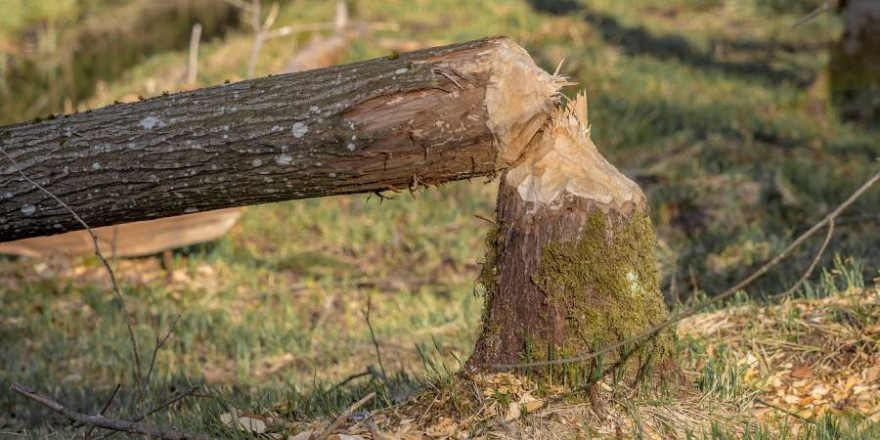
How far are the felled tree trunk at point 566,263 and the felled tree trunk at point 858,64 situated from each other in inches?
271

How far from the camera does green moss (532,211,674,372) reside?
3.29 m

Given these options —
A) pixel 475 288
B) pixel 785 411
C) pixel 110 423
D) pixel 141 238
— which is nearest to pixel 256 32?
pixel 141 238

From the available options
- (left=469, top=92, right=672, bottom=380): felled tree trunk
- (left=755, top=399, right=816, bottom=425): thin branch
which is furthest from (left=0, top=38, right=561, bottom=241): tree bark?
(left=755, top=399, right=816, bottom=425): thin branch

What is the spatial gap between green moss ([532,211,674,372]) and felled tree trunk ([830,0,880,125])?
22.7 feet

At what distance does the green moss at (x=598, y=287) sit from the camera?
3.29m

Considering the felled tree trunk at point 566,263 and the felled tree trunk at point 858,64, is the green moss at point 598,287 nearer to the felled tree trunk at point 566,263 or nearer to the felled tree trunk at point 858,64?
the felled tree trunk at point 566,263

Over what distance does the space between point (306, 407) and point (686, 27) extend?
12.2 metres

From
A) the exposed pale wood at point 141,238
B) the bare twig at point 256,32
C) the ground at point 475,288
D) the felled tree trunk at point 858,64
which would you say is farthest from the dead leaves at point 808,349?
the felled tree trunk at point 858,64

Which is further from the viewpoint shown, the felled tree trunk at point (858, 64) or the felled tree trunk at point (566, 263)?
the felled tree trunk at point (858, 64)

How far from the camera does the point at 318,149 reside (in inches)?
126

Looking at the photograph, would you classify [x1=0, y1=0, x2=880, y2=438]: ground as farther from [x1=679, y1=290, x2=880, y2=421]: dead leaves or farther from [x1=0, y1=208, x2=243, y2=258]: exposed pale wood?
[x1=0, y1=208, x2=243, y2=258]: exposed pale wood

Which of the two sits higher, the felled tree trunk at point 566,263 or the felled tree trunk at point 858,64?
the felled tree trunk at point 858,64

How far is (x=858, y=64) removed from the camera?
31.1ft

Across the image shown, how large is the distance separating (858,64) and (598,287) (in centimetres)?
740
